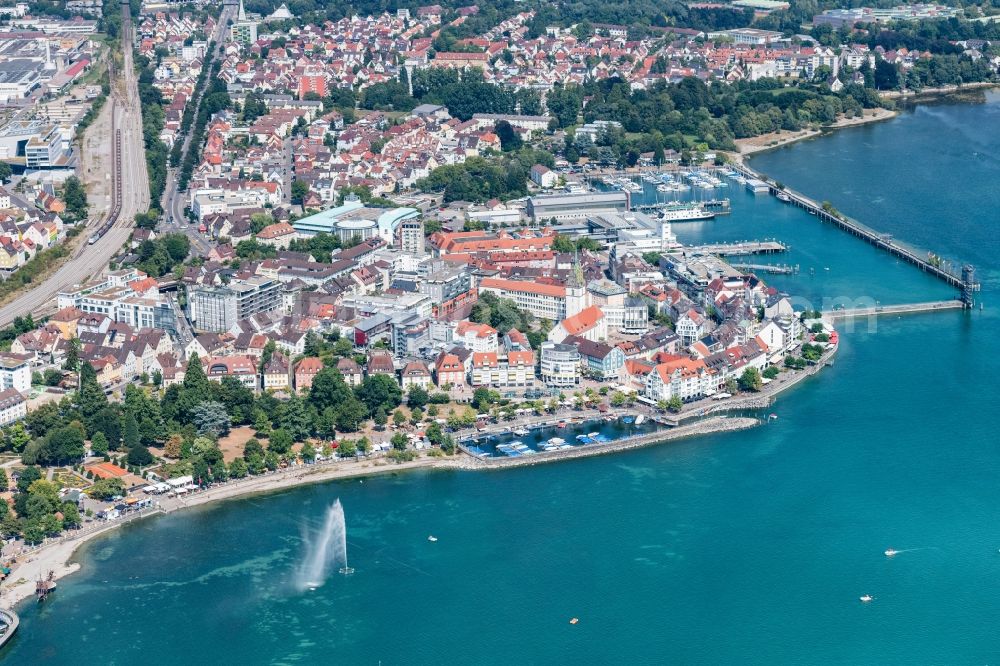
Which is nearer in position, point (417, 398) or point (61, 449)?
point (61, 449)

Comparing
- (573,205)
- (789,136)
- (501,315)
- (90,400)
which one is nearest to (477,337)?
(501,315)

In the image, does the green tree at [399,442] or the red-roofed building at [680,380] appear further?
the red-roofed building at [680,380]

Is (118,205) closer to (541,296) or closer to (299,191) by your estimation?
(299,191)

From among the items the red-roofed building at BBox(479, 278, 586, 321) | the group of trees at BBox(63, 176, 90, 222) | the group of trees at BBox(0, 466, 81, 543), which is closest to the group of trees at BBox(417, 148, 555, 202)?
the group of trees at BBox(63, 176, 90, 222)

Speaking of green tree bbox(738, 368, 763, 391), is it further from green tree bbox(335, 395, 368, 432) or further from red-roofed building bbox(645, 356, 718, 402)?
green tree bbox(335, 395, 368, 432)

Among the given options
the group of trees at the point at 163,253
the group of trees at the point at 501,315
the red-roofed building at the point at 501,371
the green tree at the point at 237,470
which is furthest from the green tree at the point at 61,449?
the group of trees at the point at 163,253

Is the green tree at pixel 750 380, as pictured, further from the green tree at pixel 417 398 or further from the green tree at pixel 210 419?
the green tree at pixel 210 419

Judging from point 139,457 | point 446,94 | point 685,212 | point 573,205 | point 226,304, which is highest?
point 446,94
